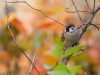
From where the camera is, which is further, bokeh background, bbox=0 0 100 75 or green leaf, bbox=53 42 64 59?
bokeh background, bbox=0 0 100 75

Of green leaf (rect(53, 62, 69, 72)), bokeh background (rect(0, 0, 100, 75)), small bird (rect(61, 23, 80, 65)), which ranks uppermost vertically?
green leaf (rect(53, 62, 69, 72))

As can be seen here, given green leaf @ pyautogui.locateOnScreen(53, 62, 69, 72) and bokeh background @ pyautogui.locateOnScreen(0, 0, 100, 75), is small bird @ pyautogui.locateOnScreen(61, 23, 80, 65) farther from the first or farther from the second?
bokeh background @ pyautogui.locateOnScreen(0, 0, 100, 75)

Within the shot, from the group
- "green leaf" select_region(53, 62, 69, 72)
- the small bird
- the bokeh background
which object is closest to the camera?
"green leaf" select_region(53, 62, 69, 72)

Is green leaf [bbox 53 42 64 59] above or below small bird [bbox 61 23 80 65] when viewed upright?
above

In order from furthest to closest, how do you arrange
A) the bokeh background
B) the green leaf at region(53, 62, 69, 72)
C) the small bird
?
the bokeh background → the small bird → the green leaf at region(53, 62, 69, 72)

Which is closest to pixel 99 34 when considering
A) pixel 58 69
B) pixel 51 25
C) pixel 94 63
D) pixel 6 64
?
pixel 94 63

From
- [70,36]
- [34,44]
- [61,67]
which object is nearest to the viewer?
[61,67]

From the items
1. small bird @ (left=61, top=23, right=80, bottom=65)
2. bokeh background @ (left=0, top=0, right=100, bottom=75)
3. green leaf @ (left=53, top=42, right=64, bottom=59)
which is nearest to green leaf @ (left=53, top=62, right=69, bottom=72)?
green leaf @ (left=53, top=42, right=64, bottom=59)

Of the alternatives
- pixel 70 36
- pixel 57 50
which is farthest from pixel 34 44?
pixel 57 50

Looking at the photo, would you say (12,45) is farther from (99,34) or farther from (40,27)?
(99,34)

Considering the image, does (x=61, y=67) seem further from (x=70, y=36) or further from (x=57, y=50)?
(x=70, y=36)

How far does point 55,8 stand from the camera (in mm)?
2600

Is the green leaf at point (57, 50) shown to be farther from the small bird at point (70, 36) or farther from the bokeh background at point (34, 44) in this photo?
the bokeh background at point (34, 44)

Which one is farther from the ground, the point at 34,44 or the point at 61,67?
the point at 61,67
